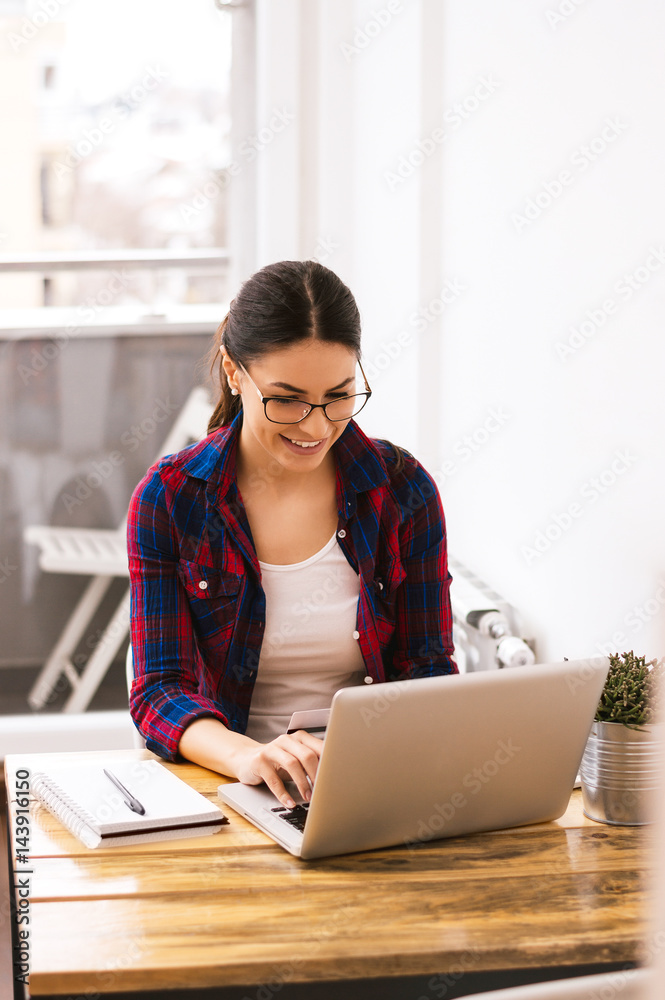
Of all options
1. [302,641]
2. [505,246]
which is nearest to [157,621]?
[302,641]

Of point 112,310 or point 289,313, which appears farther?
point 112,310

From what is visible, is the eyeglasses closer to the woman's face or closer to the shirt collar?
the woman's face

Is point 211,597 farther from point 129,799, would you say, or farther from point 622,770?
point 622,770

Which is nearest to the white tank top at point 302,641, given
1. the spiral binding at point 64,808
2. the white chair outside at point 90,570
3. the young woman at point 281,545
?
the young woman at point 281,545

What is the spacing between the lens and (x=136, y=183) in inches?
116

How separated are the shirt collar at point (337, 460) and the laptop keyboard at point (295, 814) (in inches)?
22.0

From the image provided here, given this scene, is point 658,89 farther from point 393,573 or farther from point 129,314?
point 129,314

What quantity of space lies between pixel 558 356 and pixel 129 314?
1.66 metres

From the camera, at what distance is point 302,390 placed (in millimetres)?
1479

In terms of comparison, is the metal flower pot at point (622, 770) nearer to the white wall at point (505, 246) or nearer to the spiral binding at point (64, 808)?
the white wall at point (505, 246)

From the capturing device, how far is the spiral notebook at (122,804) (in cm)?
110

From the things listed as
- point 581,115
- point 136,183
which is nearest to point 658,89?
point 581,115

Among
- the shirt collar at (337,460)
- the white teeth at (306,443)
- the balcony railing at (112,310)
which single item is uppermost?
the balcony railing at (112,310)

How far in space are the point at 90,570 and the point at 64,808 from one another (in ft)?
6.59
